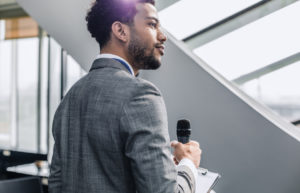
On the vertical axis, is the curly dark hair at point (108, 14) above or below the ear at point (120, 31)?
above

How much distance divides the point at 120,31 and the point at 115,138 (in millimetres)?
404

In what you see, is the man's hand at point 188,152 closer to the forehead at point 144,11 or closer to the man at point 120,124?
the man at point 120,124

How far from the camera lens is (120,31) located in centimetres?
107

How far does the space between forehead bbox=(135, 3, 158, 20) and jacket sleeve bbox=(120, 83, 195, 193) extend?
1.08 ft

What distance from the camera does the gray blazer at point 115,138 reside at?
2.75 ft

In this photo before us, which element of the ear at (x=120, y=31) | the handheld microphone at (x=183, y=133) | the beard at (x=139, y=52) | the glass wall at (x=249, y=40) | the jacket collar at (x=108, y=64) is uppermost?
the glass wall at (x=249, y=40)

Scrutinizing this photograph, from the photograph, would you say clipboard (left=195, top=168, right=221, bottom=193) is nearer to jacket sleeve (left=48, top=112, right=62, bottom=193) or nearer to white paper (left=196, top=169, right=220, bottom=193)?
white paper (left=196, top=169, right=220, bottom=193)

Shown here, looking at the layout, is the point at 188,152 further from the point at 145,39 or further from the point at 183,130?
the point at 145,39

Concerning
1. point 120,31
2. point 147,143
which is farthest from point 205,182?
point 120,31

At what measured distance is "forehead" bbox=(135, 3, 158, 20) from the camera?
108 cm

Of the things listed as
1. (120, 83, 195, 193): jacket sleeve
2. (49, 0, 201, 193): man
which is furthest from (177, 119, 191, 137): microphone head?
(120, 83, 195, 193): jacket sleeve

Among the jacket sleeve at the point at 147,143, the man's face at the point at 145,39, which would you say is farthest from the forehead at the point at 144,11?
the jacket sleeve at the point at 147,143

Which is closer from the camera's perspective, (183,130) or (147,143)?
(147,143)

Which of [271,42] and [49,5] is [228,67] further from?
[49,5]
